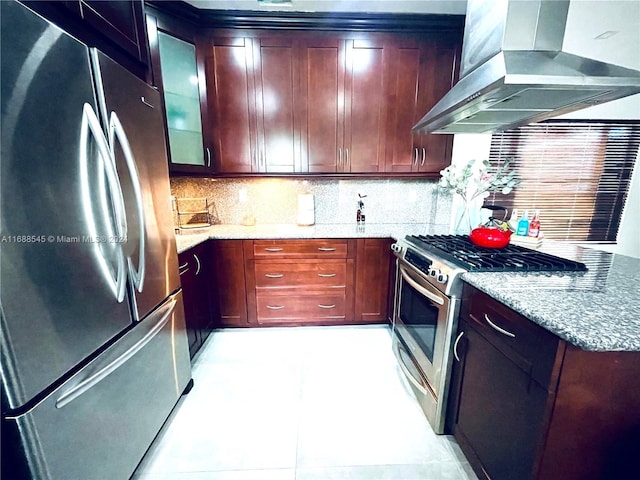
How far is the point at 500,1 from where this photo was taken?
121 centimetres

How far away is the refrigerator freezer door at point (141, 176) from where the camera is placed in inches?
40.9

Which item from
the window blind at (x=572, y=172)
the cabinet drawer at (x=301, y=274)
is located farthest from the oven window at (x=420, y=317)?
the window blind at (x=572, y=172)

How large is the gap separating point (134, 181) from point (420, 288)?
→ 5.04ft

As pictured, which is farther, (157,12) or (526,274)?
(157,12)

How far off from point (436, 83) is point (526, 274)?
192 centimetres

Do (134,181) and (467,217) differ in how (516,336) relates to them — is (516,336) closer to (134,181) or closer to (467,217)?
(467,217)

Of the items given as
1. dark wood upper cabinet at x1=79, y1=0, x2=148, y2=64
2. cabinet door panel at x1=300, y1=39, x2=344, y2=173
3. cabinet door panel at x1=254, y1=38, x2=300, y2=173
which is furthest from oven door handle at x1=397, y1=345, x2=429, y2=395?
dark wood upper cabinet at x1=79, y1=0, x2=148, y2=64

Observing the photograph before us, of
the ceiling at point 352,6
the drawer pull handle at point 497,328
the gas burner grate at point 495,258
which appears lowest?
the drawer pull handle at point 497,328

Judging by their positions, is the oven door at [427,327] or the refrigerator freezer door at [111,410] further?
the oven door at [427,327]

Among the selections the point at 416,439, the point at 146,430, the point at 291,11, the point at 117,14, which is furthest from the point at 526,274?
the point at 291,11

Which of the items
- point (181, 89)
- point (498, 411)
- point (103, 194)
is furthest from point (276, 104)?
point (498, 411)

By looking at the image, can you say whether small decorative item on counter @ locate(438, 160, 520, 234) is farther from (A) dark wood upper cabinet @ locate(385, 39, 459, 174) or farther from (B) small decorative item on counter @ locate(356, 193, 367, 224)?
(B) small decorative item on counter @ locate(356, 193, 367, 224)

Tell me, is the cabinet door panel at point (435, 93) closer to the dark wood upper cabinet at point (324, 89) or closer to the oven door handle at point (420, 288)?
the dark wood upper cabinet at point (324, 89)

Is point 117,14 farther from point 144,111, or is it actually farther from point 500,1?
point 500,1
